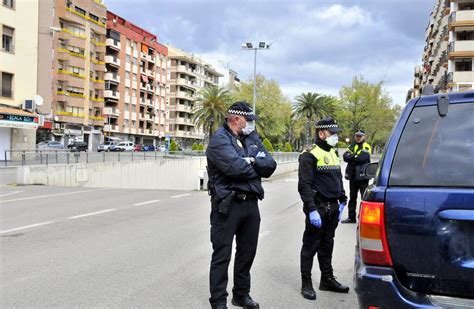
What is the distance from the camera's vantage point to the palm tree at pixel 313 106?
221 ft

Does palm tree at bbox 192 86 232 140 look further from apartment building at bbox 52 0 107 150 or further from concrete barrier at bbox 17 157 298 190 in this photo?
concrete barrier at bbox 17 157 298 190

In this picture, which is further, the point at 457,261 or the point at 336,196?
the point at 336,196

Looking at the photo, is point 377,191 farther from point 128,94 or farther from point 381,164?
point 128,94

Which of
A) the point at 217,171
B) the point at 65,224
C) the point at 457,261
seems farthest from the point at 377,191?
the point at 65,224

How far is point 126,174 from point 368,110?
55.7 m

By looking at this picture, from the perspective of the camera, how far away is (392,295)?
2.63 metres

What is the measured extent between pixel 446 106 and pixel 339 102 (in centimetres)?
7683

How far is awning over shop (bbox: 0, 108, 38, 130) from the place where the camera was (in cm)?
3278

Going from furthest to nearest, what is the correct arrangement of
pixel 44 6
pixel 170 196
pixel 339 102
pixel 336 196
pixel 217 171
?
1. pixel 339 102
2. pixel 44 6
3. pixel 170 196
4. pixel 336 196
5. pixel 217 171

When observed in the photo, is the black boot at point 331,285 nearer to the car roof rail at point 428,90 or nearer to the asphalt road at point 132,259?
the asphalt road at point 132,259

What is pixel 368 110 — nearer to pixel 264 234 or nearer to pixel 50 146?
pixel 50 146

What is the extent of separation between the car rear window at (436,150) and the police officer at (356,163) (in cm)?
696

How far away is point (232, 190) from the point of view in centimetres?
417

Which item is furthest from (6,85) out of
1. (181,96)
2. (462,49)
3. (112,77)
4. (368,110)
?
(181,96)
